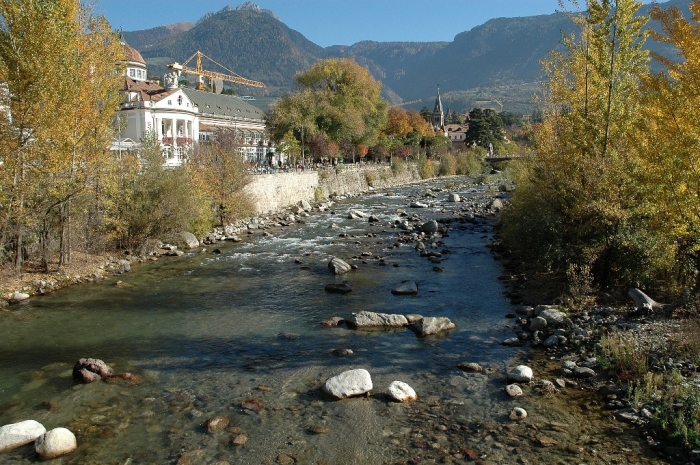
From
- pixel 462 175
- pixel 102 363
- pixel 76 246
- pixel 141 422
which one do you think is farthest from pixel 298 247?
pixel 462 175

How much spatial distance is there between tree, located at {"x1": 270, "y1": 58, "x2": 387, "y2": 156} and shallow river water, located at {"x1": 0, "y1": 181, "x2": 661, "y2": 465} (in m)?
42.1

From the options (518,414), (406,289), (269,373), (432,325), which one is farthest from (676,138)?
(269,373)

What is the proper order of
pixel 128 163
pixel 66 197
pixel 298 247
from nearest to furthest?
pixel 66 197 → pixel 128 163 → pixel 298 247

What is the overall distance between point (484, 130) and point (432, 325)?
99.6m

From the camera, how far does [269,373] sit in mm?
12000

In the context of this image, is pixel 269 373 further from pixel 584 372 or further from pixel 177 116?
pixel 177 116

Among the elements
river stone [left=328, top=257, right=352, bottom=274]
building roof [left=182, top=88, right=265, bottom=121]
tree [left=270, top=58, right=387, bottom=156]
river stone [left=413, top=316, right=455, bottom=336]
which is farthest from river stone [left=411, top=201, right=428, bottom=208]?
building roof [left=182, top=88, right=265, bottom=121]

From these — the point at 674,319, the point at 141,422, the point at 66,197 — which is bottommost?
the point at 141,422

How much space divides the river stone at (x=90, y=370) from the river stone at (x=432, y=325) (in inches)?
314

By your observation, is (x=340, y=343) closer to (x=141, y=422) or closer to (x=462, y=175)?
(x=141, y=422)

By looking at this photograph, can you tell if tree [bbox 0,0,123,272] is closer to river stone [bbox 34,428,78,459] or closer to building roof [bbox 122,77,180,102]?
→ river stone [bbox 34,428,78,459]

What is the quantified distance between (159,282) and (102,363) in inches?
351

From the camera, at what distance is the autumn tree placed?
1547cm

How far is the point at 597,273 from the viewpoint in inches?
658
